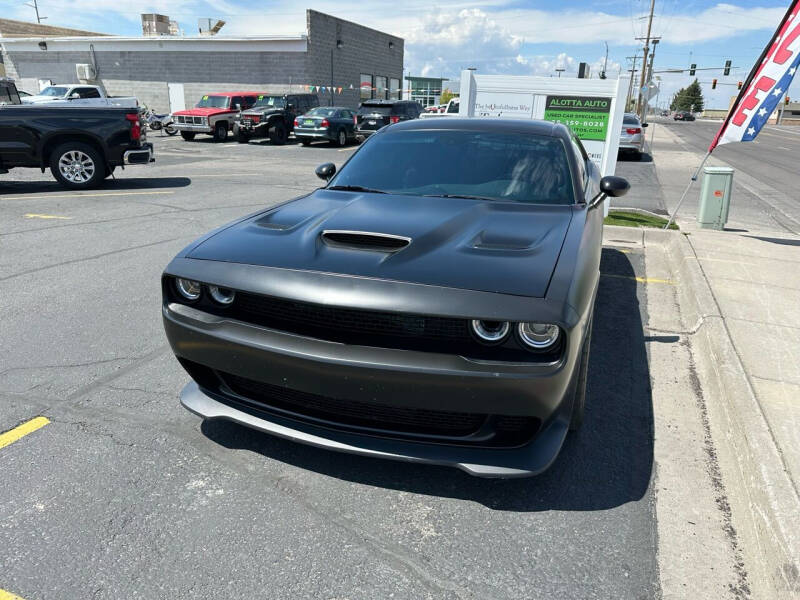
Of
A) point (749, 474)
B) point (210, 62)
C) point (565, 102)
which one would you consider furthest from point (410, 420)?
point (210, 62)

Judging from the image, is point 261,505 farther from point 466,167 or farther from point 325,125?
point 325,125

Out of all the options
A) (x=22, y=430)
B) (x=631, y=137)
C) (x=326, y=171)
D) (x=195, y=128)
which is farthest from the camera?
(x=195, y=128)

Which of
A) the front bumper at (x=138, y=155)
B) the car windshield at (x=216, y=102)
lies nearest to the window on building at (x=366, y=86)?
the car windshield at (x=216, y=102)

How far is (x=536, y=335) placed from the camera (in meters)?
2.31

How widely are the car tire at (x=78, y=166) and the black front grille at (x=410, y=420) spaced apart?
1056cm

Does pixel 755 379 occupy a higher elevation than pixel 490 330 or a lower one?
lower

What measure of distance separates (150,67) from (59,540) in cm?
4133

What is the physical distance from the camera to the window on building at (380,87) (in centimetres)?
4288

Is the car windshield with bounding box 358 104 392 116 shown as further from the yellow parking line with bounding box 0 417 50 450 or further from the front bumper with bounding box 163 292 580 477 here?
the front bumper with bounding box 163 292 580 477

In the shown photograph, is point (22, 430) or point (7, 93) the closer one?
point (22, 430)

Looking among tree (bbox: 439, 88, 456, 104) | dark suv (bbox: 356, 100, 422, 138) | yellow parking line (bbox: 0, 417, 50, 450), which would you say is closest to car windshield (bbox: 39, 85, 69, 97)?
dark suv (bbox: 356, 100, 422, 138)

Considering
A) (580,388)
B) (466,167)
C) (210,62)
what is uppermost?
(210,62)

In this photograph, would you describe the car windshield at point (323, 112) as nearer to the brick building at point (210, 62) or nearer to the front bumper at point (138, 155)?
the brick building at point (210, 62)

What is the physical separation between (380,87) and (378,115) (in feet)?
71.2
